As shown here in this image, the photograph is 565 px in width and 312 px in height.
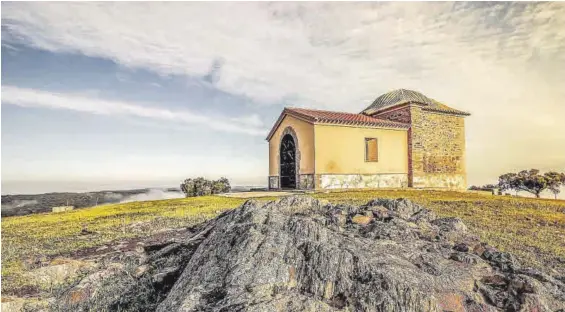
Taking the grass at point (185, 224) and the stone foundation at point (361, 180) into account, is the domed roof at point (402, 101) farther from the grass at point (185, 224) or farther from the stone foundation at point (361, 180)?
the grass at point (185, 224)

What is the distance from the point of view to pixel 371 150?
24.1 meters

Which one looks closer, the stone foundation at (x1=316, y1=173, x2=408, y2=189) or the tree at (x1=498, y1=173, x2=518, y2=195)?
the stone foundation at (x1=316, y1=173, x2=408, y2=189)

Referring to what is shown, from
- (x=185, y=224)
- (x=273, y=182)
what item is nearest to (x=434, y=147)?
(x=273, y=182)

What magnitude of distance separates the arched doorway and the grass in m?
8.91

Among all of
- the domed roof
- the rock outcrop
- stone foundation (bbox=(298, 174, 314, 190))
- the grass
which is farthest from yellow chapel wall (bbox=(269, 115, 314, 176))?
the rock outcrop

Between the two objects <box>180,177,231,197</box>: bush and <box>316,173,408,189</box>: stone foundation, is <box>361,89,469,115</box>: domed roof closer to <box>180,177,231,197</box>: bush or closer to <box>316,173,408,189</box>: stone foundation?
<box>316,173,408,189</box>: stone foundation

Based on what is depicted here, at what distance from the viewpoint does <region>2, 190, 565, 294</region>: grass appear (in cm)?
868

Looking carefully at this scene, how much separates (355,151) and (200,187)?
10082 mm

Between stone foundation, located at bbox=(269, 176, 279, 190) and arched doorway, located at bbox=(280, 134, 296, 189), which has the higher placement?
arched doorway, located at bbox=(280, 134, 296, 189)

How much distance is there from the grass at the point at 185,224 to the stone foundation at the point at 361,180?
6.56 metres

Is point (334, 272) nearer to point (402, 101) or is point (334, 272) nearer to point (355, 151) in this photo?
point (355, 151)

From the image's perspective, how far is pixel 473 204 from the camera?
14891 millimetres

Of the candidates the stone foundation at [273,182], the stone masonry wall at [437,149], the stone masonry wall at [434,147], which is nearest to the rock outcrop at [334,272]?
the stone foundation at [273,182]

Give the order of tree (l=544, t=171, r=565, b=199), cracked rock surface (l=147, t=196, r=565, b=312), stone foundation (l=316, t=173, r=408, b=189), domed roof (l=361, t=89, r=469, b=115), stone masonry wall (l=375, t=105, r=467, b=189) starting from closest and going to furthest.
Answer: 1. cracked rock surface (l=147, t=196, r=565, b=312)
2. stone foundation (l=316, t=173, r=408, b=189)
3. stone masonry wall (l=375, t=105, r=467, b=189)
4. domed roof (l=361, t=89, r=469, b=115)
5. tree (l=544, t=171, r=565, b=199)
